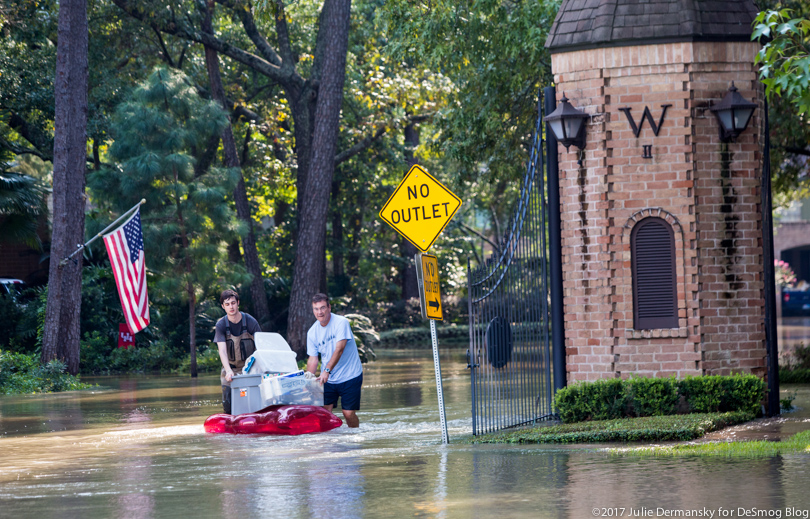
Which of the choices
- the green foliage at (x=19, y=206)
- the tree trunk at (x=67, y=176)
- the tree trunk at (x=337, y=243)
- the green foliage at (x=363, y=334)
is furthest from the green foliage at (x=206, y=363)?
the tree trunk at (x=337, y=243)

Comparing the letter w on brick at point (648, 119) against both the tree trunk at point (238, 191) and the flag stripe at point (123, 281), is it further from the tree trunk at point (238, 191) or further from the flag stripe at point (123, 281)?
the tree trunk at point (238, 191)

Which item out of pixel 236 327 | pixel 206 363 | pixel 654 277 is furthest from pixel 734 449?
pixel 206 363

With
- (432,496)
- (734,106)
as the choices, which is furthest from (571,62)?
(432,496)

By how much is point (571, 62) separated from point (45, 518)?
821cm

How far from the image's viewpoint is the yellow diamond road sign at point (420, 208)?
1134cm

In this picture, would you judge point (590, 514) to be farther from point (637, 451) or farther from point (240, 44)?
point (240, 44)

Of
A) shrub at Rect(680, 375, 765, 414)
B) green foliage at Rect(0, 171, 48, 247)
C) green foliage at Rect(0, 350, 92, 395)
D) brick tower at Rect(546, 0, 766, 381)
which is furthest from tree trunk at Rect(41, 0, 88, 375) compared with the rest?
shrub at Rect(680, 375, 765, 414)

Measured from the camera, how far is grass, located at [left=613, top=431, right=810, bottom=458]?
9.03m

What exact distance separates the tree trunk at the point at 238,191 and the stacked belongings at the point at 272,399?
15976mm

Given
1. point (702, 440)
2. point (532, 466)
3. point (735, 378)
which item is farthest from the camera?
point (735, 378)

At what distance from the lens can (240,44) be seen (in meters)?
34.7

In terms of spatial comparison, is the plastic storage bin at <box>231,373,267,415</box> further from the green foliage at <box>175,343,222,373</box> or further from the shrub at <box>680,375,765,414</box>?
the green foliage at <box>175,343,222,373</box>

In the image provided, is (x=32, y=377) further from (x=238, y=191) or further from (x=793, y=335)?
Result: (x=793, y=335)

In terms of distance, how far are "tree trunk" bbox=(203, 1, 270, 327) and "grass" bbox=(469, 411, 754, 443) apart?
60.7 feet
